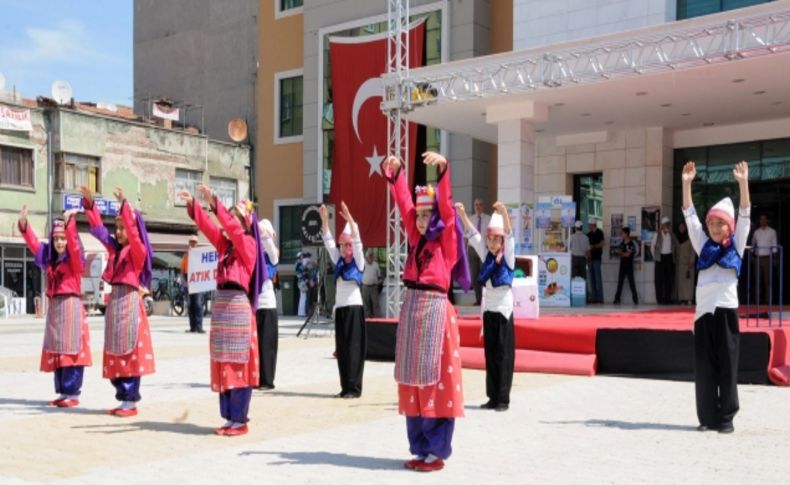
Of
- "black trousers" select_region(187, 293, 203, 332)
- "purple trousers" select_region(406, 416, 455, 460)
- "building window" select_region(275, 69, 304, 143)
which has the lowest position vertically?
"black trousers" select_region(187, 293, 203, 332)

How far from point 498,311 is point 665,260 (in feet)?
35.5

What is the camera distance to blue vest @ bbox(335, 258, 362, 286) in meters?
9.24

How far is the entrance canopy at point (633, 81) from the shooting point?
1302cm

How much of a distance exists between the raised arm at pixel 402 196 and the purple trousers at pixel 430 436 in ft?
3.85

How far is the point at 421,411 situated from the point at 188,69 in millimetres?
39417

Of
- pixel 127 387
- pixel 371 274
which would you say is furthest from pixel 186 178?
pixel 127 387

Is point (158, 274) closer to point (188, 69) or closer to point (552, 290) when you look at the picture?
point (188, 69)

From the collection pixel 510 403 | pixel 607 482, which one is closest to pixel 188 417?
pixel 510 403

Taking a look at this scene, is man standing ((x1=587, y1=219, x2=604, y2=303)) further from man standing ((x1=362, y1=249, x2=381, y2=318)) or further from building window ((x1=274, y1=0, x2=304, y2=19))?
building window ((x1=274, y1=0, x2=304, y2=19))

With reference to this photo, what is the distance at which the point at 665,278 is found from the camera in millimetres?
18062

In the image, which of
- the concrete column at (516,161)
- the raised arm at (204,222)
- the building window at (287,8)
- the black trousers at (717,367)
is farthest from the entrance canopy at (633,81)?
the building window at (287,8)

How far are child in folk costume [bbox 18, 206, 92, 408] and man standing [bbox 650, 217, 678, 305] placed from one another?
12886mm

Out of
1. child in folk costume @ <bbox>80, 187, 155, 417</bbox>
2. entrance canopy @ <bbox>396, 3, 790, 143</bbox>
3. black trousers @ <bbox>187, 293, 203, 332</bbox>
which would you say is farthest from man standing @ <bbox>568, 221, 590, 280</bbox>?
child in folk costume @ <bbox>80, 187, 155, 417</bbox>

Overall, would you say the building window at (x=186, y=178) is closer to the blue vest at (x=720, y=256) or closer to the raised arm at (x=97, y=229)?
the raised arm at (x=97, y=229)
